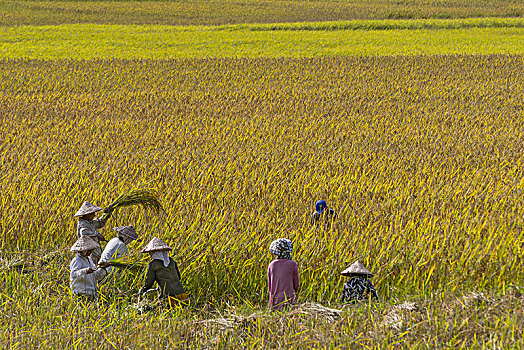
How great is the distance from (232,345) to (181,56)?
20.7m

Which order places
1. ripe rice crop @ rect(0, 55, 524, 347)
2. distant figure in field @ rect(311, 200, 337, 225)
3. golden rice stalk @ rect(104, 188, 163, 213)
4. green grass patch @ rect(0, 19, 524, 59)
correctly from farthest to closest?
green grass patch @ rect(0, 19, 524, 59), golden rice stalk @ rect(104, 188, 163, 213), distant figure in field @ rect(311, 200, 337, 225), ripe rice crop @ rect(0, 55, 524, 347)

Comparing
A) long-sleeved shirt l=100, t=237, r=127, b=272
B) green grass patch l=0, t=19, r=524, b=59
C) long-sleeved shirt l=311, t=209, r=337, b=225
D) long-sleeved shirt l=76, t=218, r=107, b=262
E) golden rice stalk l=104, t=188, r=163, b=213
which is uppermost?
green grass patch l=0, t=19, r=524, b=59

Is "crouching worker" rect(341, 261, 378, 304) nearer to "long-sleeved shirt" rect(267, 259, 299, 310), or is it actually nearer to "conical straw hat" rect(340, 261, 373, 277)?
"conical straw hat" rect(340, 261, 373, 277)

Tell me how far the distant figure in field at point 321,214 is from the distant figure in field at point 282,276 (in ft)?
3.91

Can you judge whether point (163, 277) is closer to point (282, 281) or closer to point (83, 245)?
point (83, 245)

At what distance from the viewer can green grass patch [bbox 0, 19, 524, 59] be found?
78.3 ft

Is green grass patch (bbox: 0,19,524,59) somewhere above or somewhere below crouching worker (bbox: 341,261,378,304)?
above

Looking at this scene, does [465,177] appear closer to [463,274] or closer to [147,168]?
[463,274]

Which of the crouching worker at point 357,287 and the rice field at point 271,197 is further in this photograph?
the crouching worker at point 357,287

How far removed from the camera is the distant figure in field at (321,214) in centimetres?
515

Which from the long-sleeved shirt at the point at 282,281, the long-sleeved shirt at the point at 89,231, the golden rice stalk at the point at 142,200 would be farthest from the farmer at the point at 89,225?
the long-sleeved shirt at the point at 282,281

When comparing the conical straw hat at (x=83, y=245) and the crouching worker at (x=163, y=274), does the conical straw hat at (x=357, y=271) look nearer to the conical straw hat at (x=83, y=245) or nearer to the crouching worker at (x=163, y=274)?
the crouching worker at (x=163, y=274)

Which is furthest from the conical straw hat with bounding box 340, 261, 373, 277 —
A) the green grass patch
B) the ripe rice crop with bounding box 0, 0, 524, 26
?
the ripe rice crop with bounding box 0, 0, 524, 26

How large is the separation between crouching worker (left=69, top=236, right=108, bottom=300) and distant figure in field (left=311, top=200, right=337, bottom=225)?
195 centimetres
